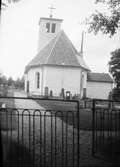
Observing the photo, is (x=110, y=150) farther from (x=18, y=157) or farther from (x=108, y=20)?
(x=108, y=20)

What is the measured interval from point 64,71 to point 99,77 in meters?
0.57

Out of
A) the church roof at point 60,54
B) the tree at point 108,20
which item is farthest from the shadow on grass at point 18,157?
the tree at point 108,20

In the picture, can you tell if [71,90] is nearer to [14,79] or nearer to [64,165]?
[14,79]

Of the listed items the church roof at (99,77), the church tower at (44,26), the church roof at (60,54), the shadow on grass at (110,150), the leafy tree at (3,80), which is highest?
the church tower at (44,26)

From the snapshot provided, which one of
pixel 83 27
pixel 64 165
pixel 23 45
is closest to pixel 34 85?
pixel 23 45

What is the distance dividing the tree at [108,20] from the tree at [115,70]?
308 millimetres

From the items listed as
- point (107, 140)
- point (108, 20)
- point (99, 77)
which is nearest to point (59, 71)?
point (99, 77)

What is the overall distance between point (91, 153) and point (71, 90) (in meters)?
0.94

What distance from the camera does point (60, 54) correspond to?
4148 mm

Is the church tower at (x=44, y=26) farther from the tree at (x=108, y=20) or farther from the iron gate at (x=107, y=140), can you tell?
the iron gate at (x=107, y=140)

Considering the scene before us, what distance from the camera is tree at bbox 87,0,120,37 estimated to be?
3.67 m

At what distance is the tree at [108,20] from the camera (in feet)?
12.1

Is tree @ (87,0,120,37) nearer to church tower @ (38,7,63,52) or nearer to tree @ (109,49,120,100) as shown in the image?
tree @ (109,49,120,100)

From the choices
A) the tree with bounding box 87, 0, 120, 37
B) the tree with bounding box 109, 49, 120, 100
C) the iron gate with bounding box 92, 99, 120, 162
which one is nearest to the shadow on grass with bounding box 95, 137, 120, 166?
the iron gate with bounding box 92, 99, 120, 162
